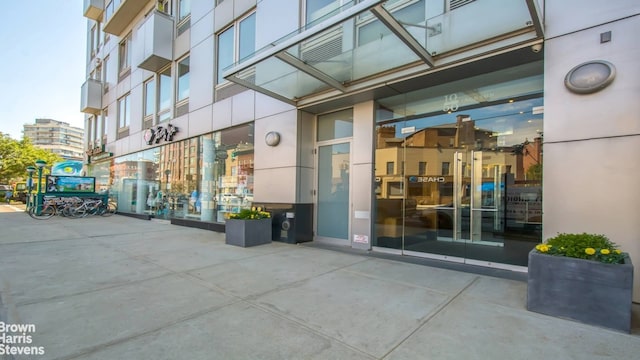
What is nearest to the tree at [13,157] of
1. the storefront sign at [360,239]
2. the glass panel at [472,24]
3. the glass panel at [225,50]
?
the glass panel at [225,50]

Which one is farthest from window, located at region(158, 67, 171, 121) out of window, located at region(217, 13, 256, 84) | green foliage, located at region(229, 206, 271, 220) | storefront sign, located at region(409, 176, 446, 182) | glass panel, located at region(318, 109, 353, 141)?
storefront sign, located at region(409, 176, 446, 182)

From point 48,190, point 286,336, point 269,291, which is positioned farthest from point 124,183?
point 286,336

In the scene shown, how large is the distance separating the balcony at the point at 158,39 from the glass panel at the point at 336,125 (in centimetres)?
854

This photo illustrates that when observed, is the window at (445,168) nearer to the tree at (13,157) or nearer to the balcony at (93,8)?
the balcony at (93,8)

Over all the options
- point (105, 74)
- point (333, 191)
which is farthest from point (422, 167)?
point (105, 74)

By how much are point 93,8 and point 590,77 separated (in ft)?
87.2

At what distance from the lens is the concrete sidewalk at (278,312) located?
2.56 meters

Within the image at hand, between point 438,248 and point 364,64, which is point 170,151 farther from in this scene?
point 438,248

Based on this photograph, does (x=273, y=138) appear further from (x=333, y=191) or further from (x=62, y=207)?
(x=62, y=207)

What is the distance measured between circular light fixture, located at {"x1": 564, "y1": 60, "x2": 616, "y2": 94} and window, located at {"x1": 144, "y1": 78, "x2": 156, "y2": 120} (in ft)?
48.8

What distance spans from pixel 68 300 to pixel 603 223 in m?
6.71

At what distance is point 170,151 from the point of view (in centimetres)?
1270

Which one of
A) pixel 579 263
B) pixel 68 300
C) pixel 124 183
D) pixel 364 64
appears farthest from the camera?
pixel 124 183

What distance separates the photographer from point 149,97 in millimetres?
14477
